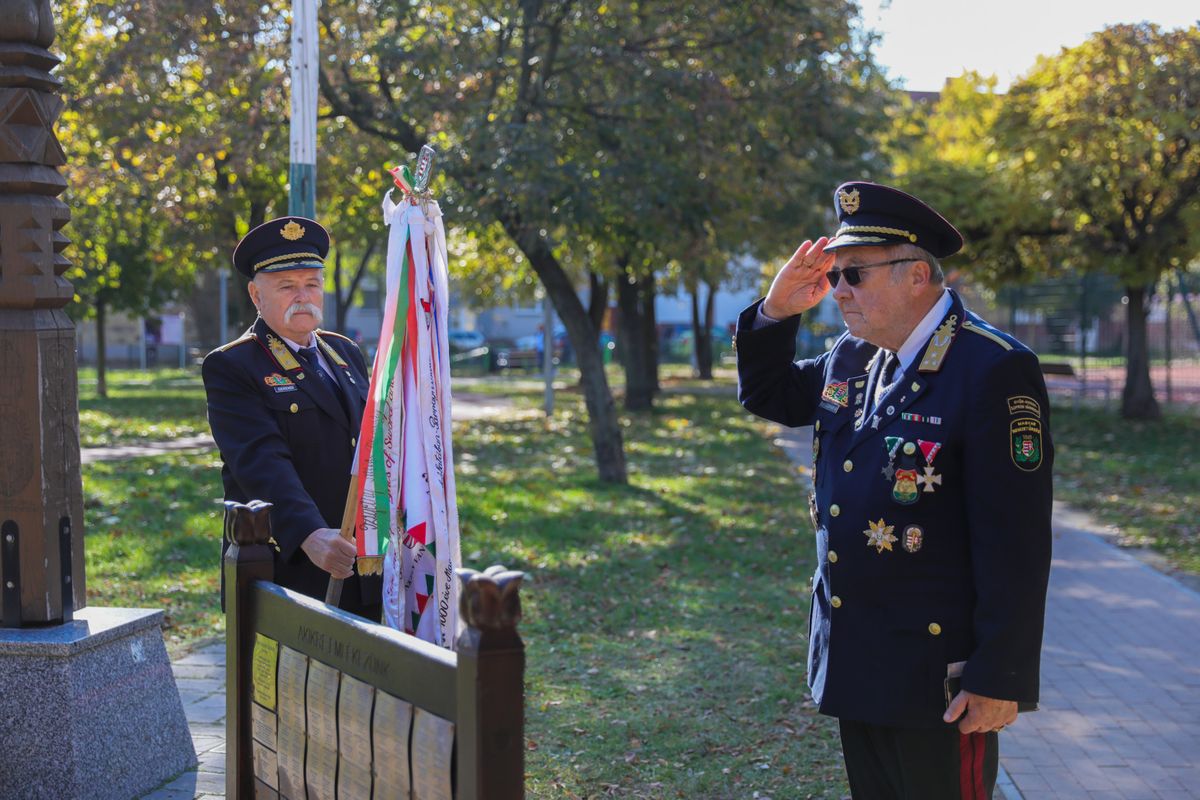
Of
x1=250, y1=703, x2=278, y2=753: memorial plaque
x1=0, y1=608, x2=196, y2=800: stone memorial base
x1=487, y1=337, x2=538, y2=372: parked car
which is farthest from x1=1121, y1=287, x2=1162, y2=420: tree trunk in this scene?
x1=487, y1=337, x2=538, y2=372: parked car

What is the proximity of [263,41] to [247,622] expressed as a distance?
10746mm

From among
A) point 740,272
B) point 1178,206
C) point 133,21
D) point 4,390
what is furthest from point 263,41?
point 740,272

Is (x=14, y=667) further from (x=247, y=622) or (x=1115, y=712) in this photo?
(x=1115, y=712)

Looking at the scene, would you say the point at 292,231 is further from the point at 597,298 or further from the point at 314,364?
the point at 597,298

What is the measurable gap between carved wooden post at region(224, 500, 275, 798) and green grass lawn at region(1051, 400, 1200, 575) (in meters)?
8.30

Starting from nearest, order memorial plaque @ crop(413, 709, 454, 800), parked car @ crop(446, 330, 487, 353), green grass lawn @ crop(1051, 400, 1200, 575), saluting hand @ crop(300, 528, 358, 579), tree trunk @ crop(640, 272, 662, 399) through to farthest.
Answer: memorial plaque @ crop(413, 709, 454, 800)
saluting hand @ crop(300, 528, 358, 579)
green grass lawn @ crop(1051, 400, 1200, 575)
tree trunk @ crop(640, 272, 662, 399)
parked car @ crop(446, 330, 487, 353)

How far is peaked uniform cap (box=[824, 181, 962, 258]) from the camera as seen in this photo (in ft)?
10.1

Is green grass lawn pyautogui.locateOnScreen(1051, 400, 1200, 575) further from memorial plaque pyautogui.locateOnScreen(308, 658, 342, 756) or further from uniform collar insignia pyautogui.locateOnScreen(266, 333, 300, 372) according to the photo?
memorial plaque pyautogui.locateOnScreen(308, 658, 342, 756)

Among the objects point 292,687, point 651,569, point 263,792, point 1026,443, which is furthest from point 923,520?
point 651,569

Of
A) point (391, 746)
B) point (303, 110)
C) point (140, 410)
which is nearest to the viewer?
point (391, 746)

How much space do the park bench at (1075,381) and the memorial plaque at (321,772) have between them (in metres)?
22.1

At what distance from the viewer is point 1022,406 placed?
2.86m

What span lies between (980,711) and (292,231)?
261 cm

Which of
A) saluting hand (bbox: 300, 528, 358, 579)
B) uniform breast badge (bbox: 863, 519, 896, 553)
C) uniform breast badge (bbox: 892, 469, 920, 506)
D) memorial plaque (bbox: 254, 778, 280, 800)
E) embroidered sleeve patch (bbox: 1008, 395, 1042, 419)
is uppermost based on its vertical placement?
embroidered sleeve patch (bbox: 1008, 395, 1042, 419)
